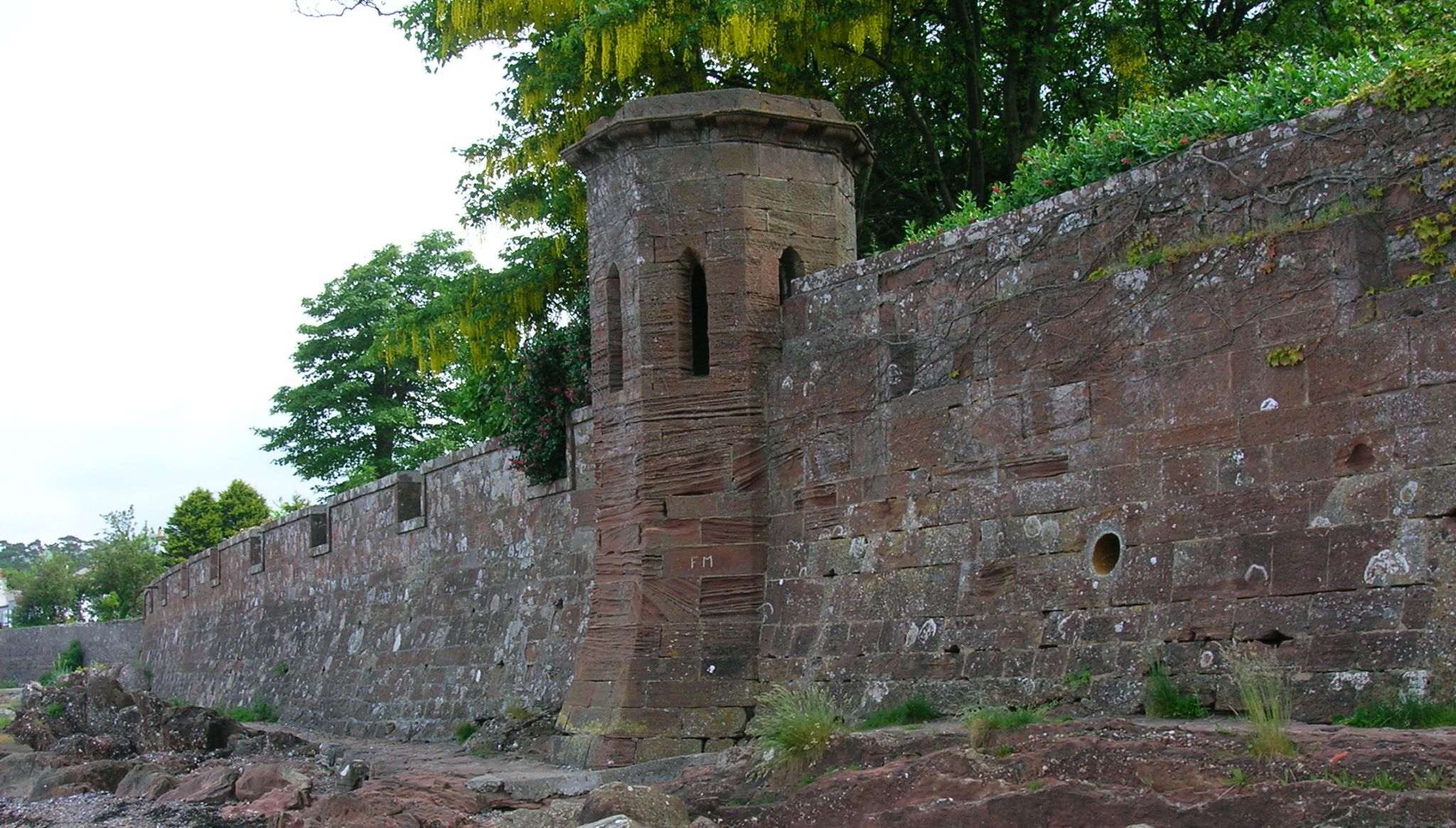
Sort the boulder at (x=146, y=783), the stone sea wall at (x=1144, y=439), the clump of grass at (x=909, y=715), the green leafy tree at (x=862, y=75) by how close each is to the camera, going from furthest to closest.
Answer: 1. the green leafy tree at (x=862, y=75)
2. the boulder at (x=146, y=783)
3. the clump of grass at (x=909, y=715)
4. the stone sea wall at (x=1144, y=439)

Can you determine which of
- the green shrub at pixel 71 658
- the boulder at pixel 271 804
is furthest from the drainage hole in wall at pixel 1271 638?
the green shrub at pixel 71 658

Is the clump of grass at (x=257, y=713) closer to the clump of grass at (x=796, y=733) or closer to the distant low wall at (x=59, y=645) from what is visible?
the distant low wall at (x=59, y=645)

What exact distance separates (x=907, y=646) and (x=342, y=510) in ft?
36.7

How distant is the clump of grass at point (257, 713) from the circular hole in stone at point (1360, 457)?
50.5 ft

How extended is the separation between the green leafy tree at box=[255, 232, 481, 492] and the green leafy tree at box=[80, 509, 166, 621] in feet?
35.2

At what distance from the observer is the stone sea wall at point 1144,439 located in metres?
6.77

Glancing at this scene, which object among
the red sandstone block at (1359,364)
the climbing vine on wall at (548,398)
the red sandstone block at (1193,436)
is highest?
the climbing vine on wall at (548,398)

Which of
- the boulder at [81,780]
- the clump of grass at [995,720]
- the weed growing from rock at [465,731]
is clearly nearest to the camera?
the clump of grass at [995,720]

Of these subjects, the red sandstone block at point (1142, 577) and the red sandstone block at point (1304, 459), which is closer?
the red sandstone block at point (1304, 459)

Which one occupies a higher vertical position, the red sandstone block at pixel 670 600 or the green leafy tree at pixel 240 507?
the green leafy tree at pixel 240 507

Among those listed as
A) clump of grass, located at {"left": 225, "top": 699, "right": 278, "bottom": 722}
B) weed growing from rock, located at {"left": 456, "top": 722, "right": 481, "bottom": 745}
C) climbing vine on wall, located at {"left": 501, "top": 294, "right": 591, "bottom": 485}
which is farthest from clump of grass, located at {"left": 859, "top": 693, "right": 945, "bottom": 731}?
clump of grass, located at {"left": 225, "top": 699, "right": 278, "bottom": 722}

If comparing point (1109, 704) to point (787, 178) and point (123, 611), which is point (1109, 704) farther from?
point (123, 611)

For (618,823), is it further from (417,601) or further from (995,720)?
(417,601)

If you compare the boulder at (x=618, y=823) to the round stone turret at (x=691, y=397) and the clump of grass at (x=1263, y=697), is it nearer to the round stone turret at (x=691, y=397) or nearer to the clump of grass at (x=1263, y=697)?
the round stone turret at (x=691, y=397)
